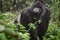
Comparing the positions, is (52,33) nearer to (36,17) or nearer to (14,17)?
(36,17)

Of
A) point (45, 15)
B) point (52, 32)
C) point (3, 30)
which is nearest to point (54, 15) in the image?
point (52, 32)

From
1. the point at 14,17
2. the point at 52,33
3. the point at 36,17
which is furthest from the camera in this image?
the point at 14,17

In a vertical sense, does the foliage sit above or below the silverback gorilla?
below

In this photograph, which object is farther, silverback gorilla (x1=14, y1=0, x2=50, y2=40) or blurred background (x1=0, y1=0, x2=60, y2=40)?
silverback gorilla (x1=14, y1=0, x2=50, y2=40)

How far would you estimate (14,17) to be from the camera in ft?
15.8

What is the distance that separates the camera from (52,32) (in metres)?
3.25

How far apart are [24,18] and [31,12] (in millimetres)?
152

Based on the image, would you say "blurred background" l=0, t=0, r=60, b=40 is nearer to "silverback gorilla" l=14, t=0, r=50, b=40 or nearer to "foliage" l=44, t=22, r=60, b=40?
"foliage" l=44, t=22, r=60, b=40

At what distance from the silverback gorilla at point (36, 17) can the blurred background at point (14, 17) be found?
146mm

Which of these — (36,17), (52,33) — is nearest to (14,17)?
(52,33)

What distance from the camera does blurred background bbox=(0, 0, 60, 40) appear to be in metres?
0.94

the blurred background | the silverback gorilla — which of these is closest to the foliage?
the blurred background

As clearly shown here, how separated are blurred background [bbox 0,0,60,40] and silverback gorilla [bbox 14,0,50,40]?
146 mm

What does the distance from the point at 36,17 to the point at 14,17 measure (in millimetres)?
2058
